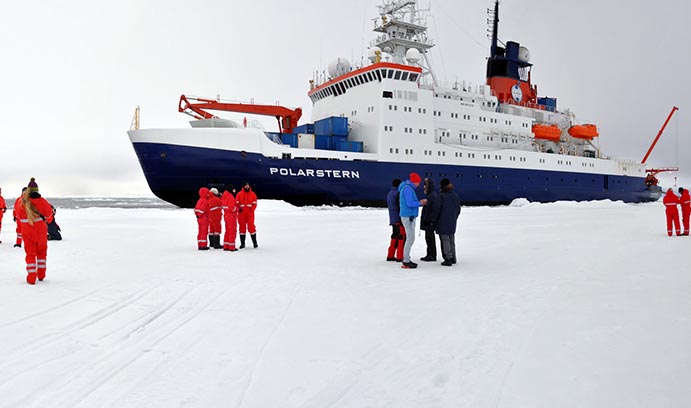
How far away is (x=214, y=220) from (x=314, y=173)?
48.2 feet

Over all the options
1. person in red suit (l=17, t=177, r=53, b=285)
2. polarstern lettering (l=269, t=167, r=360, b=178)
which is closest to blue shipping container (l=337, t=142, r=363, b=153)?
polarstern lettering (l=269, t=167, r=360, b=178)

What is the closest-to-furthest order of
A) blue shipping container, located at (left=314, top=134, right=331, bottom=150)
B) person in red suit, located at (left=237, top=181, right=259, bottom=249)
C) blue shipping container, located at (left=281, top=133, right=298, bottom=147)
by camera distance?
person in red suit, located at (left=237, top=181, right=259, bottom=249), blue shipping container, located at (left=281, top=133, right=298, bottom=147), blue shipping container, located at (left=314, top=134, right=331, bottom=150)

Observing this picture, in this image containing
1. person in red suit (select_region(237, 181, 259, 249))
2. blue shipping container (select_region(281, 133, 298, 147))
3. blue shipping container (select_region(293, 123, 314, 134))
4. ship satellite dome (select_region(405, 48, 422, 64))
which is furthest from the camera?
ship satellite dome (select_region(405, 48, 422, 64))

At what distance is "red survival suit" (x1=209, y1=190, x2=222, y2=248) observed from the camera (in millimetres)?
9656

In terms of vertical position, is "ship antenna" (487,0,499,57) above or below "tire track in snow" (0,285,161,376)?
above

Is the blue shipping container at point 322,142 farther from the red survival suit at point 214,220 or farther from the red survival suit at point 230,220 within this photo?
the red survival suit at point 230,220

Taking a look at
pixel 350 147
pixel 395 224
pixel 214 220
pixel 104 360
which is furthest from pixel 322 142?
pixel 104 360

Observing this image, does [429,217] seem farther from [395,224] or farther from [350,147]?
[350,147]

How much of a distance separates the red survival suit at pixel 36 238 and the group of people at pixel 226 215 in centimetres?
326

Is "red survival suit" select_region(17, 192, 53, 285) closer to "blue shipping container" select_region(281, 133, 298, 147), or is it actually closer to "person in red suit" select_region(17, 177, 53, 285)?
"person in red suit" select_region(17, 177, 53, 285)

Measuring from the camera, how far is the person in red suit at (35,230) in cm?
587

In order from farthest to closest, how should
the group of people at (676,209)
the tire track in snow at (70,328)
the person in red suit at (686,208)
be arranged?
the person in red suit at (686,208) < the group of people at (676,209) < the tire track in snow at (70,328)

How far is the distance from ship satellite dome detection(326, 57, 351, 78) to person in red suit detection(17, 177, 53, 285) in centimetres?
2502

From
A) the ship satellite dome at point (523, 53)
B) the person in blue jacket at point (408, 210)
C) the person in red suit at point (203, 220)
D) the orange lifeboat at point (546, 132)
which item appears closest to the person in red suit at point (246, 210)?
the person in red suit at point (203, 220)
